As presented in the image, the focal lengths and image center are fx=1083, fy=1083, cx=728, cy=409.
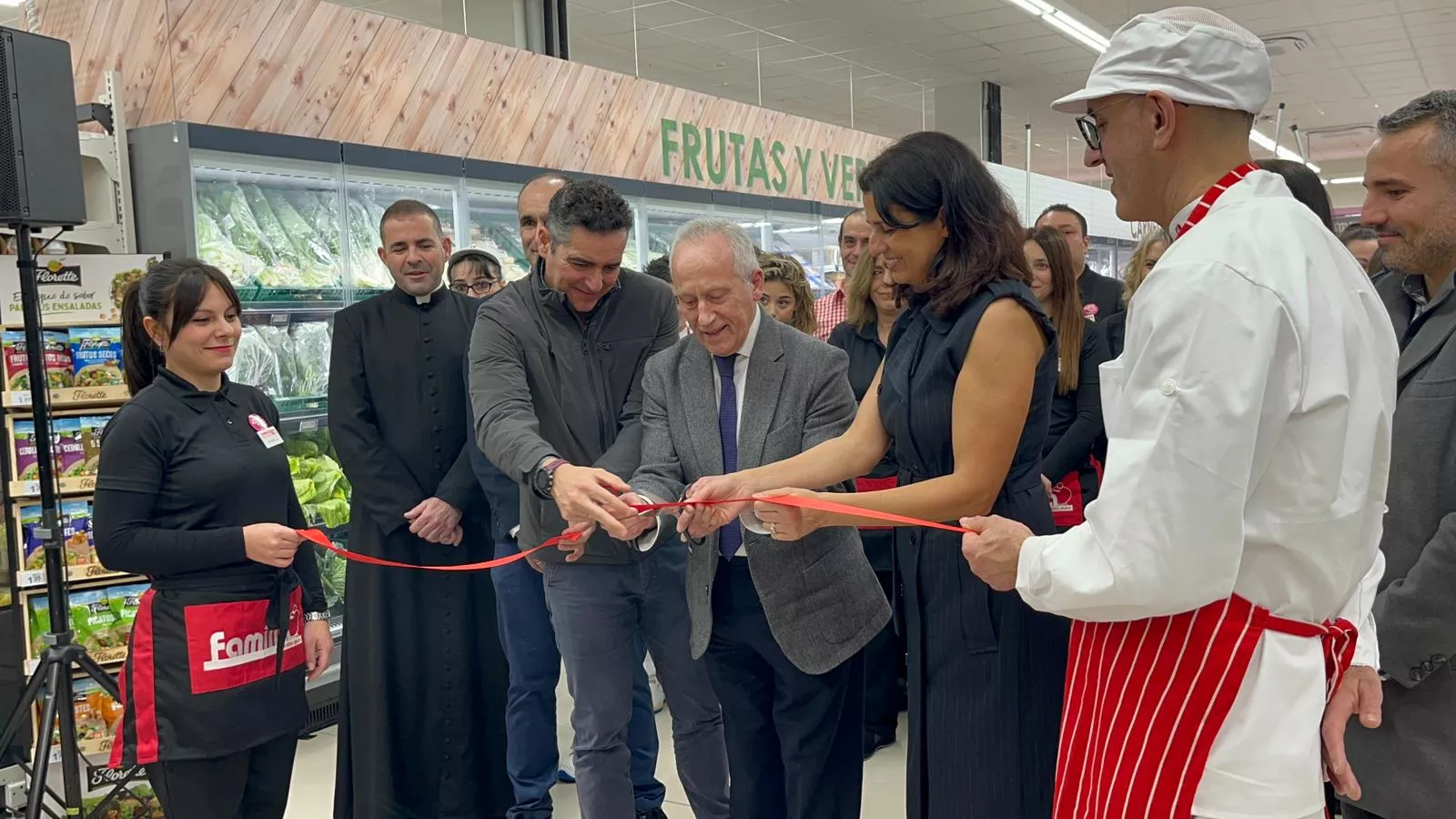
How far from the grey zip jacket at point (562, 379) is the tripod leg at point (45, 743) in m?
1.44

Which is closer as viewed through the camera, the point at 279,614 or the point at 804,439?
the point at 804,439

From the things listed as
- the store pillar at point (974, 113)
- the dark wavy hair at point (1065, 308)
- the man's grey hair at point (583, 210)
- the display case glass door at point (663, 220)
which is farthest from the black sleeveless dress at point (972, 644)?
the store pillar at point (974, 113)

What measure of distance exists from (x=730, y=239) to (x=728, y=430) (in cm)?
44

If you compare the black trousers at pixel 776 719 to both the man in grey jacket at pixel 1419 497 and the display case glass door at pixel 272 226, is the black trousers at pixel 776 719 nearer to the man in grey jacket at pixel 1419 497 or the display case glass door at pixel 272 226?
the man in grey jacket at pixel 1419 497

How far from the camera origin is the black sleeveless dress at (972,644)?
6.68 feet

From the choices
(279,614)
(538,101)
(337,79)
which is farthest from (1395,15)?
(279,614)

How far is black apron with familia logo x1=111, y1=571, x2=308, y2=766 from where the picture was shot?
8.13ft

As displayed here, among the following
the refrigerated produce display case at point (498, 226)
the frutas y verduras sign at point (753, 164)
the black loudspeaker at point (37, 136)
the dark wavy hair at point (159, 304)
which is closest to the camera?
the dark wavy hair at point (159, 304)

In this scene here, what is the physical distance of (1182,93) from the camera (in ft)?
4.50

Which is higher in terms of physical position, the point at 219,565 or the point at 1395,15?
the point at 1395,15

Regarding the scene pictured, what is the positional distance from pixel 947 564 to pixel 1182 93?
3.30 ft

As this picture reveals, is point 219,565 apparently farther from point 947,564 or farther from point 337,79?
point 337,79

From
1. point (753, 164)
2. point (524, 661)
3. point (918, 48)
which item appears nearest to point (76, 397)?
point (524, 661)

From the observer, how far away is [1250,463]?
48.3 inches
